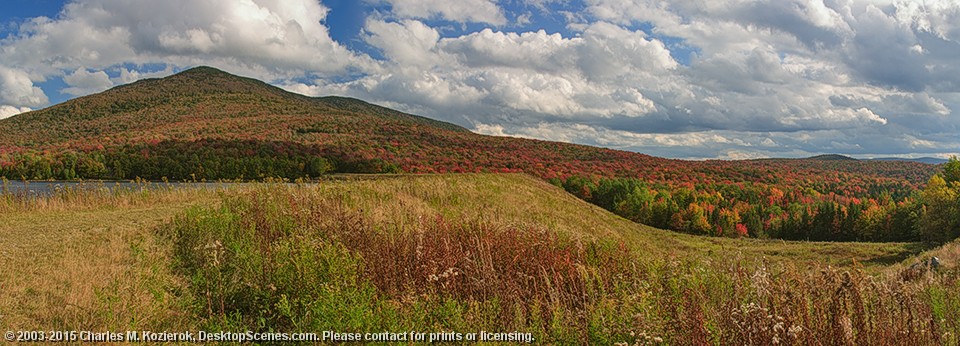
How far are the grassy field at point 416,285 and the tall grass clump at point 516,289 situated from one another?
1.1 inches

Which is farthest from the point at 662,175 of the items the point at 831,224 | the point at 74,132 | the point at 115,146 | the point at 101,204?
the point at 74,132

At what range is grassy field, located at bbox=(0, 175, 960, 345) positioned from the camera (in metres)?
4.90

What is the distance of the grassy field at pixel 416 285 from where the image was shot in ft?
16.1

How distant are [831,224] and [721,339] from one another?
253ft

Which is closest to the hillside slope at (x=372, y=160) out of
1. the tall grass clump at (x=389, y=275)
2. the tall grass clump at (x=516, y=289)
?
the tall grass clump at (x=389, y=275)

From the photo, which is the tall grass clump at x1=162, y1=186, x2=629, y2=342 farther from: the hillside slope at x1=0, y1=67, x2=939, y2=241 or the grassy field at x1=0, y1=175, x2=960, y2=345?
the hillside slope at x1=0, y1=67, x2=939, y2=241

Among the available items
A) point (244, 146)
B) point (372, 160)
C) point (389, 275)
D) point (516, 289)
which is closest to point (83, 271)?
point (389, 275)

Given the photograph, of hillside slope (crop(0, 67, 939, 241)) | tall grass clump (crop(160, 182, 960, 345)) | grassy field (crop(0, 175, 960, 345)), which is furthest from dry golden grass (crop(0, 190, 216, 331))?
hillside slope (crop(0, 67, 939, 241))

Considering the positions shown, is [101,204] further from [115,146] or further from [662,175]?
[662,175]

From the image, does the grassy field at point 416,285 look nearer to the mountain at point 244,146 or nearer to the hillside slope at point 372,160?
the mountain at point 244,146

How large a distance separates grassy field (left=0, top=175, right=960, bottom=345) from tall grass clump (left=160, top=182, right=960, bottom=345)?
3 cm

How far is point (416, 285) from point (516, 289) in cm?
141

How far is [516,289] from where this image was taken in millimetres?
6699

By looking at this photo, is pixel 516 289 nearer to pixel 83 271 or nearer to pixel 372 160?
pixel 83 271
